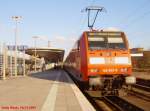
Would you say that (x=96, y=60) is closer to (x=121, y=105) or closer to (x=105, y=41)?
(x=105, y=41)

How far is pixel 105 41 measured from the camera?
19031 mm

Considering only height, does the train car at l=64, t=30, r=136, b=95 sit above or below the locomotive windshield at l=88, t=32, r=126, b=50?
below

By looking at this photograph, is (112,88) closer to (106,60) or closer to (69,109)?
(106,60)

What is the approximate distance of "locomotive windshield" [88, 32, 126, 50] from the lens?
18766 mm

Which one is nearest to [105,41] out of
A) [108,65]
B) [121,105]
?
[108,65]

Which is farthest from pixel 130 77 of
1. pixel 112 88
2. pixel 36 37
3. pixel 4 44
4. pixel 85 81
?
pixel 36 37

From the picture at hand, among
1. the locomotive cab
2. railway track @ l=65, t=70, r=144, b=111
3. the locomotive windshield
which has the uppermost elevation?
the locomotive windshield

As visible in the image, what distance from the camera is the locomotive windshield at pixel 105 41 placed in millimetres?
18766

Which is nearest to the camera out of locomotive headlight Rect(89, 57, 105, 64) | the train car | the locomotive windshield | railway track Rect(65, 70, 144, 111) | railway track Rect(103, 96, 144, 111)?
railway track Rect(103, 96, 144, 111)

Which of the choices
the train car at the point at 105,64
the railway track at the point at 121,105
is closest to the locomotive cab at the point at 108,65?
the train car at the point at 105,64

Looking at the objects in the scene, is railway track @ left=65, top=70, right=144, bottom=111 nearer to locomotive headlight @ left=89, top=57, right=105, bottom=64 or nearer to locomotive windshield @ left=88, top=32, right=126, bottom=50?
locomotive headlight @ left=89, top=57, right=105, bottom=64

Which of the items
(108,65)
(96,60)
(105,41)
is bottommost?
(108,65)

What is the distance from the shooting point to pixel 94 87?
18047mm

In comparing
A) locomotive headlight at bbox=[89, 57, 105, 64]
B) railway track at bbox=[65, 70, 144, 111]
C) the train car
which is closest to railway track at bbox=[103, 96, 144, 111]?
railway track at bbox=[65, 70, 144, 111]
